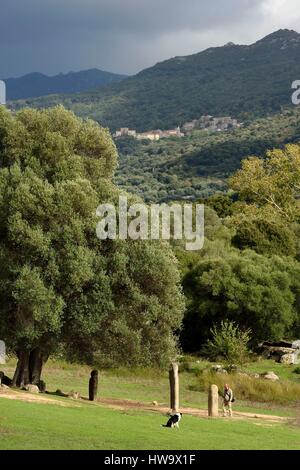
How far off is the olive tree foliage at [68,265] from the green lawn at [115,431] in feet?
14.4

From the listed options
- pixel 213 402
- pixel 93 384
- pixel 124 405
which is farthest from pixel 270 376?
pixel 93 384

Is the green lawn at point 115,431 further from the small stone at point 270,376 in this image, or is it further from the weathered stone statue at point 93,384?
the small stone at point 270,376

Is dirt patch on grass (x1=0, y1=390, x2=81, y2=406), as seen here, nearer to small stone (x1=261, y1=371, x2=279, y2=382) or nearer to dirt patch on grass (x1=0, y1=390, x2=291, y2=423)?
dirt patch on grass (x1=0, y1=390, x2=291, y2=423)

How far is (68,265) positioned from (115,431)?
1087 centimetres

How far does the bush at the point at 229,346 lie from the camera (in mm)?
58250

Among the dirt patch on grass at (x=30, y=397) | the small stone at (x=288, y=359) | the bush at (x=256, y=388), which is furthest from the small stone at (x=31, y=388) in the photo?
the small stone at (x=288, y=359)

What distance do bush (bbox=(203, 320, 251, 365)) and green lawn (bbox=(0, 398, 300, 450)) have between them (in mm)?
24683

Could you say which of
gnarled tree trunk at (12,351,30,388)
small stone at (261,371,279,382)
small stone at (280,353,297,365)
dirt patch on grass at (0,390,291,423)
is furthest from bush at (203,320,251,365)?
gnarled tree trunk at (12,351,30,388)

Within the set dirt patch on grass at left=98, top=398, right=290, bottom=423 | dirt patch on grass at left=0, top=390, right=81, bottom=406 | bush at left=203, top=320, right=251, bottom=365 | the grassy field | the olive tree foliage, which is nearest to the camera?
the grassy field

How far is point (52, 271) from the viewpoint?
114 ft

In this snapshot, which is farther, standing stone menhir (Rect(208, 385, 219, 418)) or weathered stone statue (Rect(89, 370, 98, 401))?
weathered stone statue (Rect(89, 370, 98, 401))

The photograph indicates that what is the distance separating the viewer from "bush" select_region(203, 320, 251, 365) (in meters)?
58.2

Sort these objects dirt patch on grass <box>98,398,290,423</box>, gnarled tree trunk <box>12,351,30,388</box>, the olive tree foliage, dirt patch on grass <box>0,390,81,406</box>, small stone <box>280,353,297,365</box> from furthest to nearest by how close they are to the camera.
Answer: small stone <box>280,353,297,365</box> → gnarled tree trunk <box>12,351,30,388</box> → dirt patch on grass <box>98,398,290,423</box> → the olive tree foliage → dirt patch on grass <box>0,390,81,406</box>
